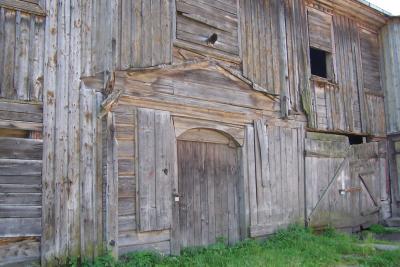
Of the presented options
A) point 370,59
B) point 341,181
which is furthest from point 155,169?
point 370,59

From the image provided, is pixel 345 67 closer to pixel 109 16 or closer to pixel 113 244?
pixel 109 16

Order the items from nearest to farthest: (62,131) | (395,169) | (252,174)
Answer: (62,131)
(252,174)
(395,169)

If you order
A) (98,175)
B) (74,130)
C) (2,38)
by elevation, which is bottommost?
(98,175)

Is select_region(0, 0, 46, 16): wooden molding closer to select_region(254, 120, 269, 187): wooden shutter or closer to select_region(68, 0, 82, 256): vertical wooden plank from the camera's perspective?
A: select_region(68, 0, 82, 256): vertical wooden plank

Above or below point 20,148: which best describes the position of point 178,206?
below

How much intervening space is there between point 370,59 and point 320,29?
2.26 meters

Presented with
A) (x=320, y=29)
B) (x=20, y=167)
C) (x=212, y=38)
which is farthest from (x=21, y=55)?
(x=320, y=29)

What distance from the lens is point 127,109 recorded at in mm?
6188

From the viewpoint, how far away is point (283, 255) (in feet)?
21.4

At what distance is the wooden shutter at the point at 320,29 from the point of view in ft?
31.6

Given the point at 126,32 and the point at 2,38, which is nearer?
the point at 2,38

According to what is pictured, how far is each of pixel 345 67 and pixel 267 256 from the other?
5.99m

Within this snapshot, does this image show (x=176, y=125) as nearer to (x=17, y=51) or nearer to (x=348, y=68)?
(x=17, y=51)

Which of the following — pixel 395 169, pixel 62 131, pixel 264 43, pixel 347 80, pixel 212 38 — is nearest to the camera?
pixel 62 131
